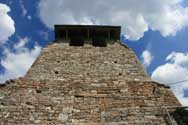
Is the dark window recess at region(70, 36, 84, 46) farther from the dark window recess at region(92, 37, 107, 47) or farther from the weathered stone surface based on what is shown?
the weathered stone surface

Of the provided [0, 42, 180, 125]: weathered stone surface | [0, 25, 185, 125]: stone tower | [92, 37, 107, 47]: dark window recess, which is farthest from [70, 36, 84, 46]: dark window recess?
[0, 42, 180, 125]: weathered stone surface

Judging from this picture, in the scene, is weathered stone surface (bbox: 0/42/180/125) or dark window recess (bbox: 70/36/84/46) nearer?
weathered stone surface (bbox: 0/42/180/125)

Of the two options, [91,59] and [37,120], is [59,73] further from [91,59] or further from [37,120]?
[37,120]

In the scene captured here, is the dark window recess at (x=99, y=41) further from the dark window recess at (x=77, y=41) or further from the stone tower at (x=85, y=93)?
the stone tower at (x=85, y=93)

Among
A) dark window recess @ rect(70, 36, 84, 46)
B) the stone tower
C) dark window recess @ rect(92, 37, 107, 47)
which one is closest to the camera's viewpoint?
the stone tower

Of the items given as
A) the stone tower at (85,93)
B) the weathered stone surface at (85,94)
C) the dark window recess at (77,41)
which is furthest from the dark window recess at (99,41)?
the weathered stone surface at (85,94)

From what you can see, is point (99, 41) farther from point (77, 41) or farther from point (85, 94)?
point (85, 94)

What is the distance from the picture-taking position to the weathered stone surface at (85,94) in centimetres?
805

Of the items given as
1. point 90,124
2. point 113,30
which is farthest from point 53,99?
point 113,30

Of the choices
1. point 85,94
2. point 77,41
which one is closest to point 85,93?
point 85,94

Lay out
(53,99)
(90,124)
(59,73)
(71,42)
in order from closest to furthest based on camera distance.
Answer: (90,124)
(53,99)
(59,73)
(71,42)

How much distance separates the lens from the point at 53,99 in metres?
8.98

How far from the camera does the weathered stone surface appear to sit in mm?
8055

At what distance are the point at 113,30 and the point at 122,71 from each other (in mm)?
5590
